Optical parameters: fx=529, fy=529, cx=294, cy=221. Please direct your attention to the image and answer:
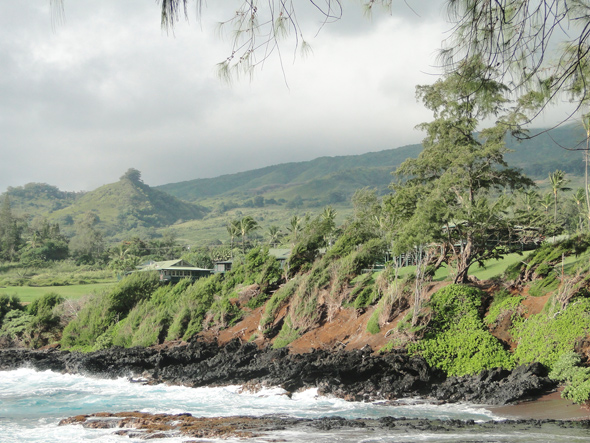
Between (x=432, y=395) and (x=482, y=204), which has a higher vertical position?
(x=482, y=204)

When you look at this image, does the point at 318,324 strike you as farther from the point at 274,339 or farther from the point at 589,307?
the point at 589,307

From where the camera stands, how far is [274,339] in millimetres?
22578

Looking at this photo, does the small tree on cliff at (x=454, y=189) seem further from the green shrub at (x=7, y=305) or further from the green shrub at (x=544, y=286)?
the green shrub at (x=7, y=305)

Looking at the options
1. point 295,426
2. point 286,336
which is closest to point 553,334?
point 295,426

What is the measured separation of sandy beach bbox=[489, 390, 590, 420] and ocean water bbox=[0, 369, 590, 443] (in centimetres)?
51

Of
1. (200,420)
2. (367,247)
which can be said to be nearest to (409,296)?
(367,247)

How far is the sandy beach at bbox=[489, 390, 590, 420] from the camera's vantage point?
1126cm

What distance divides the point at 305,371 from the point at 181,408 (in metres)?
4.00

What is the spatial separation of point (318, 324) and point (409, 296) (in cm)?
440

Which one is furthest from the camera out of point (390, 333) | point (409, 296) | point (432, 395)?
point (409, 296)

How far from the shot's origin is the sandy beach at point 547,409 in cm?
1126

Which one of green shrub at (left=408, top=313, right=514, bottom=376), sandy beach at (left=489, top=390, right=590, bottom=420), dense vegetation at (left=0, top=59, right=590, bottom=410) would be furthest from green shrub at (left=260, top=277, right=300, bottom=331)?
sandy beach at (left=489, top=390, right=590, bottom=420)

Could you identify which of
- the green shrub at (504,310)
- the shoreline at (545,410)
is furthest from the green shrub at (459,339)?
the shoreline at (545,410)

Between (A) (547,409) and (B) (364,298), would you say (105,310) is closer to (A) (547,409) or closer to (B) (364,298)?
(B) (364,298)
